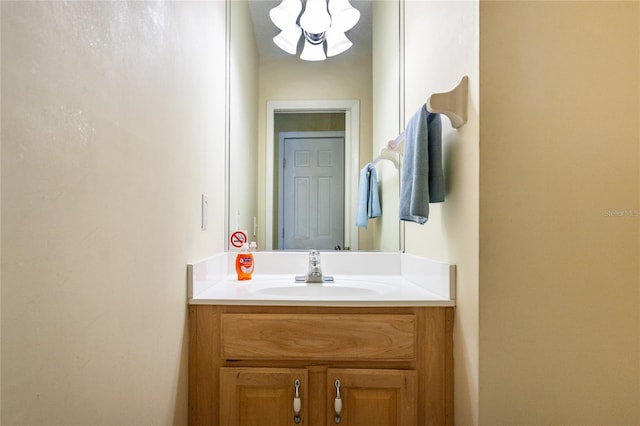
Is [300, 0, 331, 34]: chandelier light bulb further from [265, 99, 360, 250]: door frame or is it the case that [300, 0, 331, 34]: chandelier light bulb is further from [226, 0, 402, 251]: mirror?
[265, 99, 360, 250]: door frame

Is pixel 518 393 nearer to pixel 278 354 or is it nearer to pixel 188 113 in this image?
pixel 278 354

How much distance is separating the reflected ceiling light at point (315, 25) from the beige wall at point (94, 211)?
0.68 m

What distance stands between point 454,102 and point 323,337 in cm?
82

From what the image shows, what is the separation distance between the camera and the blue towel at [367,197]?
1498 mm

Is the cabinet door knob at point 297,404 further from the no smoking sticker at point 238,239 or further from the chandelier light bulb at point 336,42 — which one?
the chandelier light bulb at point 336,42

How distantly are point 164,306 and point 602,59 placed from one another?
4.41 feet

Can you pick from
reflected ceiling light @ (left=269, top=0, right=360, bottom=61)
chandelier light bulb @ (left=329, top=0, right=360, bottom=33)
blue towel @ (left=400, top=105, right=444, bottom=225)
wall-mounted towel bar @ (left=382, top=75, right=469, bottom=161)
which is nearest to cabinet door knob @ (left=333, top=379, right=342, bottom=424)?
blue towel @ (left=400, top=105, right=444, bottom=225)

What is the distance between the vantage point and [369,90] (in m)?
1.55

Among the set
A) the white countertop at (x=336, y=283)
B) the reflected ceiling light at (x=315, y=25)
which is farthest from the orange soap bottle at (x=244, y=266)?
the reflected ceiling light at (x=315, y=25)

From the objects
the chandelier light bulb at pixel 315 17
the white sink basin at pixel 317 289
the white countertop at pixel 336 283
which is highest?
the chandelier light bulb at pixel 315 17

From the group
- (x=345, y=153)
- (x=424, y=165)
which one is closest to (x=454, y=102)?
(x=424, y=165)

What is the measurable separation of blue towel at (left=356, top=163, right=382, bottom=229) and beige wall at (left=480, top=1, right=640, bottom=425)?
719 millimetres

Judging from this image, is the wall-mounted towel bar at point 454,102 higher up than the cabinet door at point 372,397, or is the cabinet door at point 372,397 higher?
the wall-mounted towel bar at point 454,102

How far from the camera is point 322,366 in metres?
0.99
